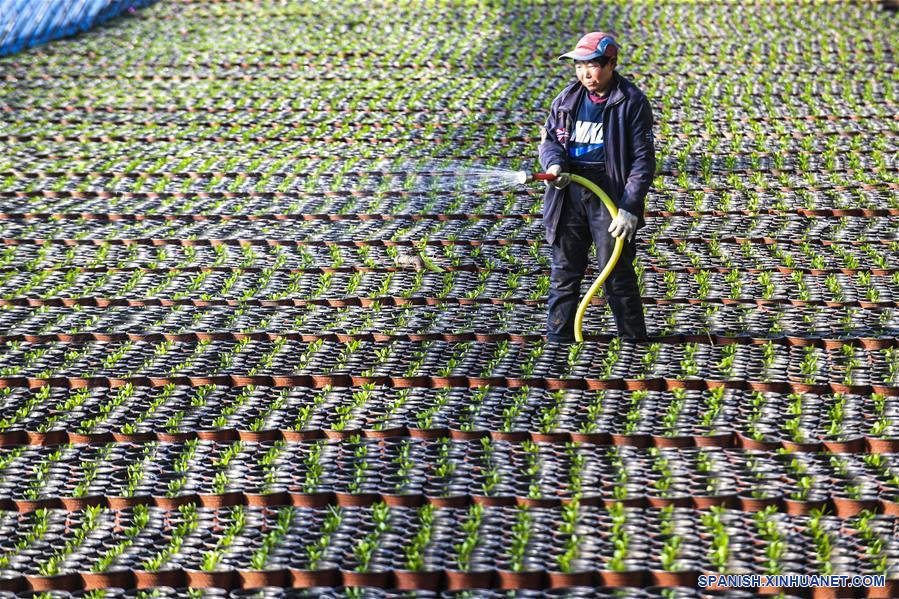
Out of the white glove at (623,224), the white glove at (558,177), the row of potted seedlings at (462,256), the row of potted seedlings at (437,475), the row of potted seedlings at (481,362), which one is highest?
the white glove at (558,177)

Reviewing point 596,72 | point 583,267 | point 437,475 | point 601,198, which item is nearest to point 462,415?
point 437,475

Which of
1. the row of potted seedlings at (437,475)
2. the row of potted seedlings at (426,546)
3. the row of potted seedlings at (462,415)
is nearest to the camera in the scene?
the row of potted seedlings at (426,546)

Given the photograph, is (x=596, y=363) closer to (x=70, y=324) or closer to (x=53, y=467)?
(x=53, y=467)

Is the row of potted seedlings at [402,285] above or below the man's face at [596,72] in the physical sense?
below

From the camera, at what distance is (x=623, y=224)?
602cm

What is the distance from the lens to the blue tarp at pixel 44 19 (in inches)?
660

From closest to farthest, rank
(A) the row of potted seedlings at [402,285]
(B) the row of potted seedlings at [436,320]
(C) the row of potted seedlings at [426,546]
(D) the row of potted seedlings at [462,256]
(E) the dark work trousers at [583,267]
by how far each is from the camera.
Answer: (C) the row of potted seedlings at [426,546] → (E) the dark work trousers at [583,267] → (B) the row of potted seedlings at [436,320] → (A) the row of potted seedlings at [402,285] → (D) the row of potted seedlings at [462,256]

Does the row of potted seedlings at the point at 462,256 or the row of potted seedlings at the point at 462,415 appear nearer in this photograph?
the row of potted seedlings at the point at 462,415

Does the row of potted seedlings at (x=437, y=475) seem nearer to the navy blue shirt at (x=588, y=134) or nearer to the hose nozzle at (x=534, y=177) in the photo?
the hose nozzle at (x=534, y=177)

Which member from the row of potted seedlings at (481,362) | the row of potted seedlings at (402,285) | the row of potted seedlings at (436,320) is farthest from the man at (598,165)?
the row of potted seedlings at (402,285)

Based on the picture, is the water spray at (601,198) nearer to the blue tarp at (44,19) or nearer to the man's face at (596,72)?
the man's face at (596,72)

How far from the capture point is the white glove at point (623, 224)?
19.7 ft

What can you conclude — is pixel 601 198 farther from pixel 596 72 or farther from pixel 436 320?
pixel 436 320

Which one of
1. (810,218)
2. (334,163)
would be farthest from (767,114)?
(334,163)
